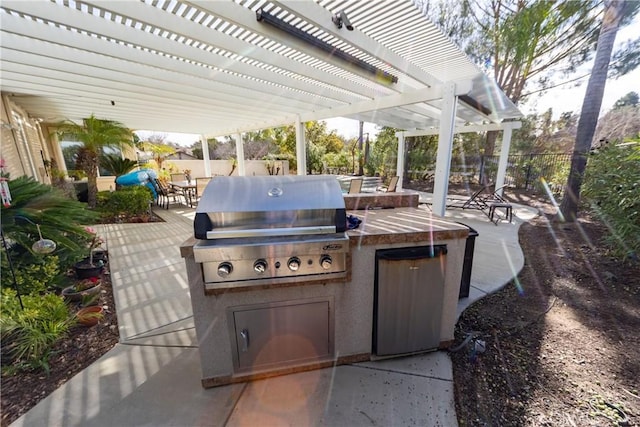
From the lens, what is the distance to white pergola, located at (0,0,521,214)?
2564 millimetres

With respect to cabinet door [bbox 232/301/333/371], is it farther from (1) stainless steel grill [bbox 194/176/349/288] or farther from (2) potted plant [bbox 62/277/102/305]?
(2) potted plant [bbox 62/277/102/305]

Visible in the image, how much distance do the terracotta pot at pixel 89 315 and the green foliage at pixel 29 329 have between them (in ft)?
0.36

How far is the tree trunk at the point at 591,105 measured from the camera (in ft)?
15.6

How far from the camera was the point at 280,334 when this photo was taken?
162 cm

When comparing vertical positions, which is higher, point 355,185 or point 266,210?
point 266,210

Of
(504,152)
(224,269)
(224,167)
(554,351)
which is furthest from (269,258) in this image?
(224,167)

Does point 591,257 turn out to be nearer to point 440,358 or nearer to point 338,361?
point 440,358

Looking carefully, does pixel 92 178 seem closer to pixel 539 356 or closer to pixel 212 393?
pixel 212 393

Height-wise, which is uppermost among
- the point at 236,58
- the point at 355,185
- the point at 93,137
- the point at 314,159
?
the point at 236,58

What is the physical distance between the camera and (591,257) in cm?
373

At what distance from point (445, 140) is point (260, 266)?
4139 mm

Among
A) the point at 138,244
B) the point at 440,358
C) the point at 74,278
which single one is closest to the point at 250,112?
the point at 138,244

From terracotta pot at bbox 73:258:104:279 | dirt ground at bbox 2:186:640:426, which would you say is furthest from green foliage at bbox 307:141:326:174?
dirt ground at bbox 2:186:640:426

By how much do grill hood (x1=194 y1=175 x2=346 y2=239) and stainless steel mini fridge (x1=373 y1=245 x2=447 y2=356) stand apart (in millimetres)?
461
